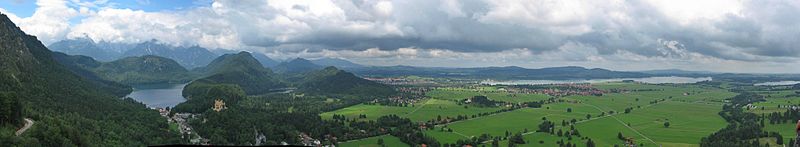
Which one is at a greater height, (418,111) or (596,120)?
(418,111)

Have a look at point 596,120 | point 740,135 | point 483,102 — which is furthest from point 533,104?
point 740,135

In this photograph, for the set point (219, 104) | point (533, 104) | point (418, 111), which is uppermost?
point (219, 104)

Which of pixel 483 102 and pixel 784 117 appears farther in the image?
pixel 483 102

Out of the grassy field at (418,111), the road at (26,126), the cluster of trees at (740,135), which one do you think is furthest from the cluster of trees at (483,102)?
the road at (26,126)

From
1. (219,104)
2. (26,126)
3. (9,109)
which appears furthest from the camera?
(219,104)

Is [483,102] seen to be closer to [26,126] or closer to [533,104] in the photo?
[533,104]

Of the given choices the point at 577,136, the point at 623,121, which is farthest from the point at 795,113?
the point at 577,136

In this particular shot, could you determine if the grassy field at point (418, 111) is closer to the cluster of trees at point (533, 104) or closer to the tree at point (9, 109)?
the cluster of trees at point (533, 104)

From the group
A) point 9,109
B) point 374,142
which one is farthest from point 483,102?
point 9,109

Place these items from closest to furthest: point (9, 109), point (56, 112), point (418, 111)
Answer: point (9, 109) < point (56, 112) < point (418, 111)
